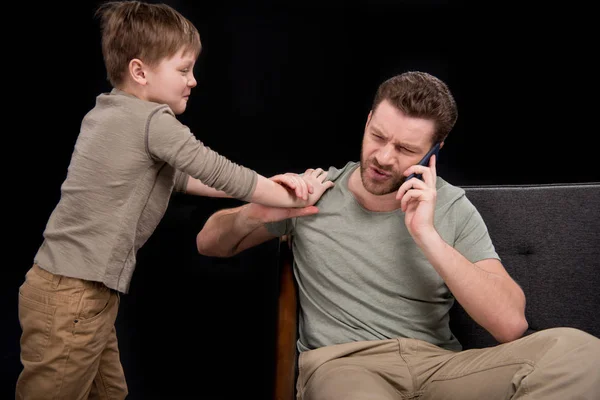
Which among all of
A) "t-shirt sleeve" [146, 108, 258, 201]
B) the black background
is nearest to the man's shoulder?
the black background

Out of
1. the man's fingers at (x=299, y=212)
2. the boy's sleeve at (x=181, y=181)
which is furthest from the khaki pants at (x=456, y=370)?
the boy's sleeve at (x=181, y=181)

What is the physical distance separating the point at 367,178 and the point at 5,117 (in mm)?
1684

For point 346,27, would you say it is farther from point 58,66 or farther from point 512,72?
point 58,66

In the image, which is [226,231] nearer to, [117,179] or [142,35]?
[117,179]

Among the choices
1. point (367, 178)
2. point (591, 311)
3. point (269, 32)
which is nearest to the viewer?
point (367, 178)

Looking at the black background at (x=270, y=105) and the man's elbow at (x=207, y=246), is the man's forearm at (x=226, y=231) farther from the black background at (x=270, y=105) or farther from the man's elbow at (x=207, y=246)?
the black background at (x=270, y=105)

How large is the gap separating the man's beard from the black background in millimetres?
654

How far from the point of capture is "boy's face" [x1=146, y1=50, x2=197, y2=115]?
161cm

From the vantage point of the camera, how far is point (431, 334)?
1.84 metres

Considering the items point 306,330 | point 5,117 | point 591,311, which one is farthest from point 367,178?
point 5,117

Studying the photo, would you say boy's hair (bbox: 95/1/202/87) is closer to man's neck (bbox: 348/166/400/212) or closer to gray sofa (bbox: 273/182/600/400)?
man's neck (bbox: 348/166/400/212)

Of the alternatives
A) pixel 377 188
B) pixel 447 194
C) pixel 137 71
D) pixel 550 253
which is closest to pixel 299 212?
pixel 377 188

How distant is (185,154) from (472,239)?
3.03 feet

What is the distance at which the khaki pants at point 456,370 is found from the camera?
1.42 m
